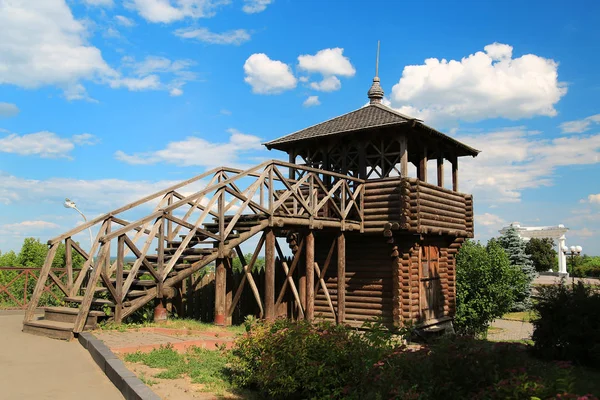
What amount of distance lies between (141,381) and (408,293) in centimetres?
1142

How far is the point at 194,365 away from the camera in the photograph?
8.48m

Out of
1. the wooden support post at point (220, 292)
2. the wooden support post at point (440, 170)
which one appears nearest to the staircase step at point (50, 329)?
the wooden support post at point (220, 292)

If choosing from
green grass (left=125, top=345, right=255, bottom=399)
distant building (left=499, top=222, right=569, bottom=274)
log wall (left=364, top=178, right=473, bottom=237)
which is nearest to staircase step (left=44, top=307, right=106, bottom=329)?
green grass (left=125, top=345, right=255, bottom=399)

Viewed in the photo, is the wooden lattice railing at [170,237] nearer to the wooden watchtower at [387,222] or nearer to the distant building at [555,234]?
the wooden watchtower at [387,222]

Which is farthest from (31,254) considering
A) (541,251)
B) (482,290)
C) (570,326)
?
(541,251)

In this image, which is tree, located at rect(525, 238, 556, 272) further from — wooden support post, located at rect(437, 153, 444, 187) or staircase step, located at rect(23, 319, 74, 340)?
staircase step, located at rect(23, 319, 74, 340)

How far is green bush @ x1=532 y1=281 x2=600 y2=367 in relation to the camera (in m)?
10.1

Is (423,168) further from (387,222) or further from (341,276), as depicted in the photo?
(341,276)

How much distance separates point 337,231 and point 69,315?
26.8ft

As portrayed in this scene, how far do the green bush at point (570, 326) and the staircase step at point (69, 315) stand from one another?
8998 millimetres

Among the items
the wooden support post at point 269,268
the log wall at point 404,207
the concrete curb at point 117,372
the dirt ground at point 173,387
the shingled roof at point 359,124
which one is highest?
the shingled roof at point 359,124

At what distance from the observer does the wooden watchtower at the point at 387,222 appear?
53.7 ft

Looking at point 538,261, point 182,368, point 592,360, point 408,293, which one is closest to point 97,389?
point 182,368

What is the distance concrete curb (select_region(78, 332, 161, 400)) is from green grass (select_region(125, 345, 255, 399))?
1.34 ft
